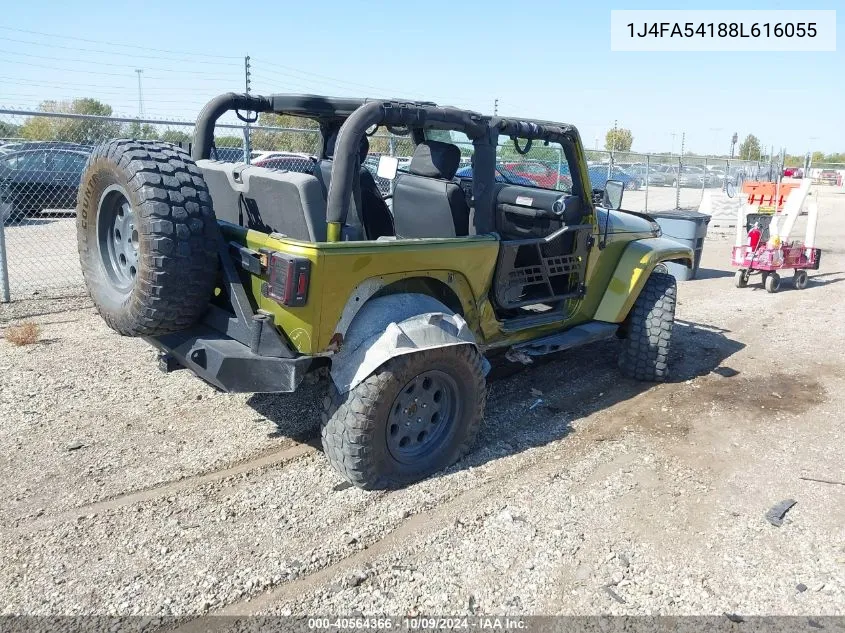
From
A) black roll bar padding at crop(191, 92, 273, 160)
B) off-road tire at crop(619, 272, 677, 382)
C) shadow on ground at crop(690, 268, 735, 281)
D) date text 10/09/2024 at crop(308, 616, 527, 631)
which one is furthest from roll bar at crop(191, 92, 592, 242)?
shadow on ground at crop(690, 268, 735, 281)

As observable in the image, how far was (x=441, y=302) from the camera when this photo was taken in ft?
13.1

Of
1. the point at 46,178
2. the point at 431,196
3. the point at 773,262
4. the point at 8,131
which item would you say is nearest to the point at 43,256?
the point at 46,178

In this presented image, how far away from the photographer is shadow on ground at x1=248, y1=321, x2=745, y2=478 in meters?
4.33

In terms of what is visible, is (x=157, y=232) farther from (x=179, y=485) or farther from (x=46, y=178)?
(x=46, y=178)

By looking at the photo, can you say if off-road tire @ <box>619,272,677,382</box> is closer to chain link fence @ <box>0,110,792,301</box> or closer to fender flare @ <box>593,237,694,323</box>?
fender flare @ <box>593,237,694,323</box>

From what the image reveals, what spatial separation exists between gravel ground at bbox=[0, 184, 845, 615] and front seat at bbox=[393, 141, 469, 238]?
1.37 m

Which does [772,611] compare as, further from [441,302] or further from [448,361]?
[441,302]

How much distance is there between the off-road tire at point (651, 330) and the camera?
5340 mm

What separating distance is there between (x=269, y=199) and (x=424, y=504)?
1.82 metres

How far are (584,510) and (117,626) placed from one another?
2243 millimetres

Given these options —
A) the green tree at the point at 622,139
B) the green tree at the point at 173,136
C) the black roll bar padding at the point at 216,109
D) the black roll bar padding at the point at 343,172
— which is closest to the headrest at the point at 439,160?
the black roll bar padding at the point at 343,172

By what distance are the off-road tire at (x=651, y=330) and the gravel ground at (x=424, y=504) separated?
16 cm

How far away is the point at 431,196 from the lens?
4312mm

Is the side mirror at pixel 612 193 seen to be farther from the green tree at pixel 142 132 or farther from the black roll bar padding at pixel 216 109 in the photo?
the green tree at pixel 142 132
